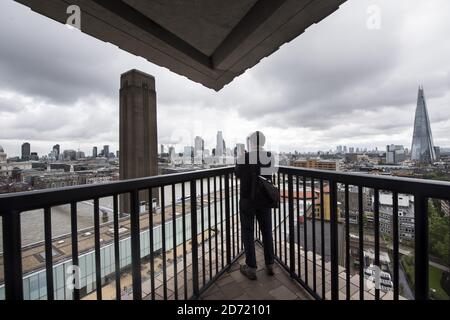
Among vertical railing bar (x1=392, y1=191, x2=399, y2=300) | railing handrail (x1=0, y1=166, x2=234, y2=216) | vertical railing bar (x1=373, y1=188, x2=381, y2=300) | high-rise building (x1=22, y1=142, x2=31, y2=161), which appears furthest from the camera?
high-rise building (x1=22, y1=142, x2=31, y2=161)

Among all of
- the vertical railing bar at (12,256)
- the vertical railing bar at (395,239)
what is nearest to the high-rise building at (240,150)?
the vertical railing bar at (395,239)

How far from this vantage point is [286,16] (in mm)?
1449

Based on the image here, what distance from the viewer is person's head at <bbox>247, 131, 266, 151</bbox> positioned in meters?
2.32

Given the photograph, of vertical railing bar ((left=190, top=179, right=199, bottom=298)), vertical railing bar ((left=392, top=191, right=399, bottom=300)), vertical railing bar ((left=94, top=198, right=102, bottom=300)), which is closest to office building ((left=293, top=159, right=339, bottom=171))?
vertical railing bar ((left=392, top=191, right=399, bottom=300))

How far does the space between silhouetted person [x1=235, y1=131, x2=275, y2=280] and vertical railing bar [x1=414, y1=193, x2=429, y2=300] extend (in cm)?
132

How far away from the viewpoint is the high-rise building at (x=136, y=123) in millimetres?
15016

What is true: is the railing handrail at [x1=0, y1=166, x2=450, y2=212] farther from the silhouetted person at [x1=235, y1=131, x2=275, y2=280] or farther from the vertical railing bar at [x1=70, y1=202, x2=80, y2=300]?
the silhouetted person at [x1=235, y1=131, x2=275, y2=280]

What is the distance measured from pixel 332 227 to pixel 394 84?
972 cm

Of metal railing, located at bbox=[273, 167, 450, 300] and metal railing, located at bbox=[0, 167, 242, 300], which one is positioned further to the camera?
metal railing, located at bbox=[273, 167, 450, 300]

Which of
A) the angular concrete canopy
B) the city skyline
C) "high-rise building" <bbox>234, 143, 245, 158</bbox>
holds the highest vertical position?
the city skyline

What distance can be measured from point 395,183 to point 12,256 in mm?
1913
